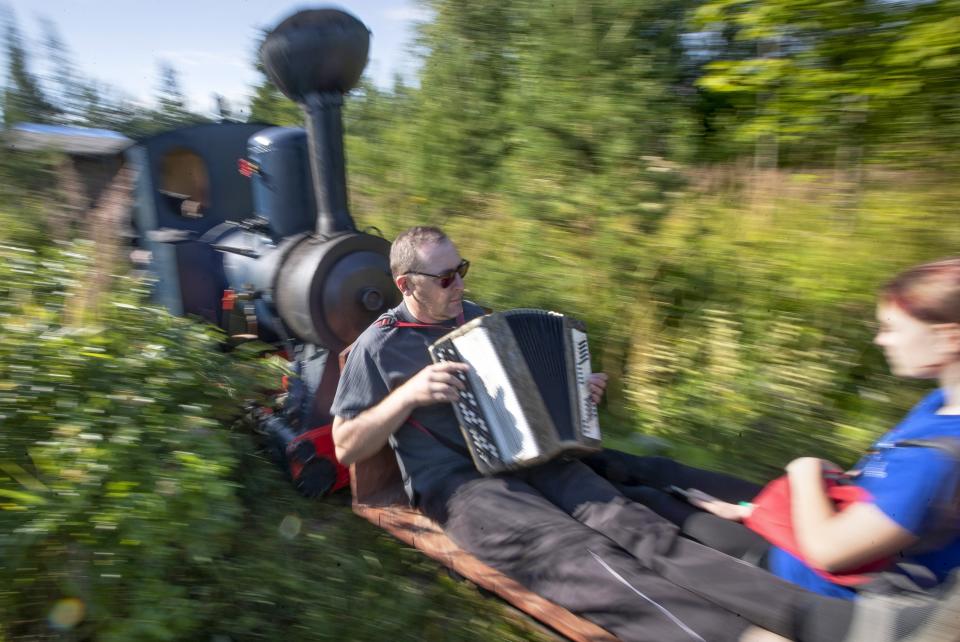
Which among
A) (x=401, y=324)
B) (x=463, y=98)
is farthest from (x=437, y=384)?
(x=463, y=98)

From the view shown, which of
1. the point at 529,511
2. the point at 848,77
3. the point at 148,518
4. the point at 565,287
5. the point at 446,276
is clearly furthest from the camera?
the point at 565,287

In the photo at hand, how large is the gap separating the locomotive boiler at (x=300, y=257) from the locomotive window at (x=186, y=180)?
0.32 meters

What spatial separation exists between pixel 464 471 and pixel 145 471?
3.85 ft

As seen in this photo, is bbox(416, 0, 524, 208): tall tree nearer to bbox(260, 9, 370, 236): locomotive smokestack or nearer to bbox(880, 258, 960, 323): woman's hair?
bbox(260, 9, 370, 236): locomotive smokestack

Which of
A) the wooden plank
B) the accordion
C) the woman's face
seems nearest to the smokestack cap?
the accordion

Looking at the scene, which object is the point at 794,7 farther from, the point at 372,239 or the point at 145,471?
the point at 145,471

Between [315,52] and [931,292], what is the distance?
10.7ft

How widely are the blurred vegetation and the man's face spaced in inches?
33.2

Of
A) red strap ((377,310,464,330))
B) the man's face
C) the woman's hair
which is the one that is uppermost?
the woman's hair

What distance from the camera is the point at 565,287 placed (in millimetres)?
5129

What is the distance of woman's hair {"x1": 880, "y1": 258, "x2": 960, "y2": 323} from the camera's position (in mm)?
1860

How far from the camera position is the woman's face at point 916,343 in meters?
1.88

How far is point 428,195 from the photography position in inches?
290

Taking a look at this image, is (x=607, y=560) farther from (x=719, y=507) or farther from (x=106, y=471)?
(x=106, y=471)
